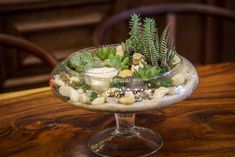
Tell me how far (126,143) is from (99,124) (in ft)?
0.36

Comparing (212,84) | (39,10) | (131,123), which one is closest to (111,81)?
(131,123)

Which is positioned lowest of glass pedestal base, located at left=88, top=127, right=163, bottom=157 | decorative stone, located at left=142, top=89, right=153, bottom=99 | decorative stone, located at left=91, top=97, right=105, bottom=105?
glass pedestal base, located at left=88, top=127, right=163, bottom=157

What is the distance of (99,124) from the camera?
96 cm

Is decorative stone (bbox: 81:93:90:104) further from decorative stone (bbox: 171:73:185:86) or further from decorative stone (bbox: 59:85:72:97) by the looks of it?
decorative stone (bbox: 171:73:185:86)

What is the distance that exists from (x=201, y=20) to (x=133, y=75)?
4.86 ft

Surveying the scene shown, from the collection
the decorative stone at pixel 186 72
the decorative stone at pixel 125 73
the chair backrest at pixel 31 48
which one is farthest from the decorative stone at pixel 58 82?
the chair backrest at pixel 31 48

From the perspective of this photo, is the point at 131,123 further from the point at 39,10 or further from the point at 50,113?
the point at 39,10

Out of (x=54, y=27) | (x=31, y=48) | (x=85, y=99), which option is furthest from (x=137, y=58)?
(x=54, y=27)

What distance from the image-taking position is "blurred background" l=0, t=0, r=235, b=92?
1.93m

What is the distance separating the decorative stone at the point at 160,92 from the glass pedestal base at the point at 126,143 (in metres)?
0.13

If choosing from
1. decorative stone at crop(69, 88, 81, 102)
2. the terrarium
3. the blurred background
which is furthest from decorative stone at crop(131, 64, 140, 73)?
the blurred background

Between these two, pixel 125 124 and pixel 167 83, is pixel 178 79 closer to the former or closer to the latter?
pixel 167 83

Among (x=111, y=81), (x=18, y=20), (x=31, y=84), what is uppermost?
(x=18, y=20)

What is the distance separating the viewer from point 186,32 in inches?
86.8
